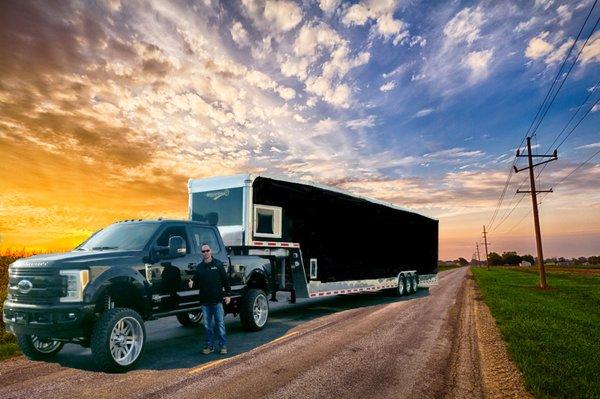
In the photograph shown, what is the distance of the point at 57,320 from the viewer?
21.1 feet

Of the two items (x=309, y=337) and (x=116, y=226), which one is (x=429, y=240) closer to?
(x=309, y=337)

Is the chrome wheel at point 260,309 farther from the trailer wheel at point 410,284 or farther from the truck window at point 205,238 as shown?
the trailer wheel at point 410,284

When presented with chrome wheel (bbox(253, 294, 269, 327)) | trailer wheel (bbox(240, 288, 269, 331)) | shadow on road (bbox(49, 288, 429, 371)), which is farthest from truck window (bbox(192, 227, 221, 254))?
shadow on road (bbox(49, 288, 429, 371))

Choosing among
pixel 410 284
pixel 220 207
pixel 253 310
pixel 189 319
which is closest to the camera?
pixel 253 310

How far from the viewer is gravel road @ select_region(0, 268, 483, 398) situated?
230 inches

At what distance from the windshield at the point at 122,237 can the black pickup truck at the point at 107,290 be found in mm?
19

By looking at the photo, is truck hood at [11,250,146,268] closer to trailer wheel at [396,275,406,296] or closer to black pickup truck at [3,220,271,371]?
black pickup truck at [3,220,271,371]

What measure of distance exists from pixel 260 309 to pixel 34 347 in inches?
193

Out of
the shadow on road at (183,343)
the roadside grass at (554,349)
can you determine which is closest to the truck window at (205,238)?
the shadow on road at (183,343)

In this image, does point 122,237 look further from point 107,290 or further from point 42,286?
point 42,286

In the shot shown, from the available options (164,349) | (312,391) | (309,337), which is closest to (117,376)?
(164,349)

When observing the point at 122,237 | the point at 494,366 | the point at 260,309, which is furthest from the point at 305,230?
the point at 494,366

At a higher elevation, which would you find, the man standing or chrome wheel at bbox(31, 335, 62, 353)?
the man standing

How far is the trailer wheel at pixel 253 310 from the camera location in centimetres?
1009
